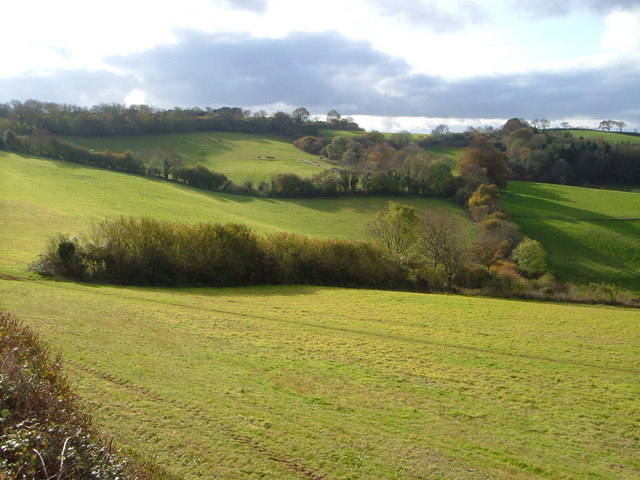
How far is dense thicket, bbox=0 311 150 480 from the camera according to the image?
616 centimetres

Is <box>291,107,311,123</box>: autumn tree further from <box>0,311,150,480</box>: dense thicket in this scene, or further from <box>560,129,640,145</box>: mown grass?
<box>0,311,150,480</box>: dense thicket

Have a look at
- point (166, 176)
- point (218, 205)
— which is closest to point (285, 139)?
point (166, 176)

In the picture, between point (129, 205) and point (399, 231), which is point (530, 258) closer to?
point (399, 231)

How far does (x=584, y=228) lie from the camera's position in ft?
227

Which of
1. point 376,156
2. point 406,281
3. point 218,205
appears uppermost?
point 376,156

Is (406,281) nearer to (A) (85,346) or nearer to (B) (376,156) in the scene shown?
(A) (85,346)

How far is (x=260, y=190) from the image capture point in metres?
86.2

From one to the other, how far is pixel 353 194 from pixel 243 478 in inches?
2933

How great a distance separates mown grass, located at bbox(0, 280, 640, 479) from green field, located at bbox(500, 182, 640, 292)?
28715 mm

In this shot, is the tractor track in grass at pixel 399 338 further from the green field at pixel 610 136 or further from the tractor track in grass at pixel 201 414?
the green field at pixel 610 136

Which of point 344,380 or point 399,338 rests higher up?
point 344,380

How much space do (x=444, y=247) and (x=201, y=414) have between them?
40494 millimetres

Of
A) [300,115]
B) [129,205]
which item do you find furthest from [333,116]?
[129,205]

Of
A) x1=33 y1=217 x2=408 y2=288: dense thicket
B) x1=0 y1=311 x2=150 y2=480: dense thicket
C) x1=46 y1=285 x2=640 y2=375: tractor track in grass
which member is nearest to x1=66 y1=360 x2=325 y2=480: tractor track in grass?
x1=0 y1=311 x2=150 y2=480: dense thicket
